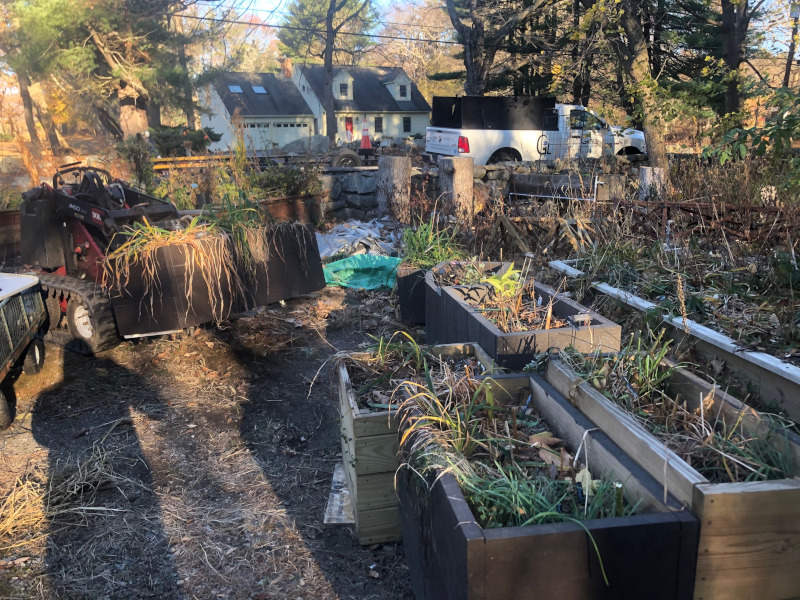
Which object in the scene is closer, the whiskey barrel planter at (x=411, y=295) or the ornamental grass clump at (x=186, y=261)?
the ornamental grass clump at (x=186, y=261)

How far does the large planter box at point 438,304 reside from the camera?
16.2ft

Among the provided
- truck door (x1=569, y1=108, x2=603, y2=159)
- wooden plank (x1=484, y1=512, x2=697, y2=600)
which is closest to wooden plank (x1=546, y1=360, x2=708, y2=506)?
wooden plank (x1=484, y1=512, x2=697, y2=600)

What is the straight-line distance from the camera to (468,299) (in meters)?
4.81

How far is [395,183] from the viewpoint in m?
10.6

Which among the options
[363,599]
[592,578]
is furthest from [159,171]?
[592,578]

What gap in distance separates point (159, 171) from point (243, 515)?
38.6 feet

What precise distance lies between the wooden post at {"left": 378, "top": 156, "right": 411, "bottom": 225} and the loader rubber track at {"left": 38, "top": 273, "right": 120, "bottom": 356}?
203 inches

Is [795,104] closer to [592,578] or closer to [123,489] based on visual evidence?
[592,578]

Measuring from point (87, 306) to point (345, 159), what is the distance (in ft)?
37.2

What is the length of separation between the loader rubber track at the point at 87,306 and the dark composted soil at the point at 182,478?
148 millimetres

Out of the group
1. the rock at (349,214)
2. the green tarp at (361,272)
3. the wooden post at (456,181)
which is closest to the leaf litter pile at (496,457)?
the green tarp at (361,272)

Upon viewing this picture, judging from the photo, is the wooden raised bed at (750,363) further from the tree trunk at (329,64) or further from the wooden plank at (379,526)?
the tree trunk at (329,64)

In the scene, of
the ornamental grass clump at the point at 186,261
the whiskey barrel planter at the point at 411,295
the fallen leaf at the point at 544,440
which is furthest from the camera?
the whiskey barrel planter at the point at 411,295

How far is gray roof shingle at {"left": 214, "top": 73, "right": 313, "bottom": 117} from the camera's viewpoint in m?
40.2
